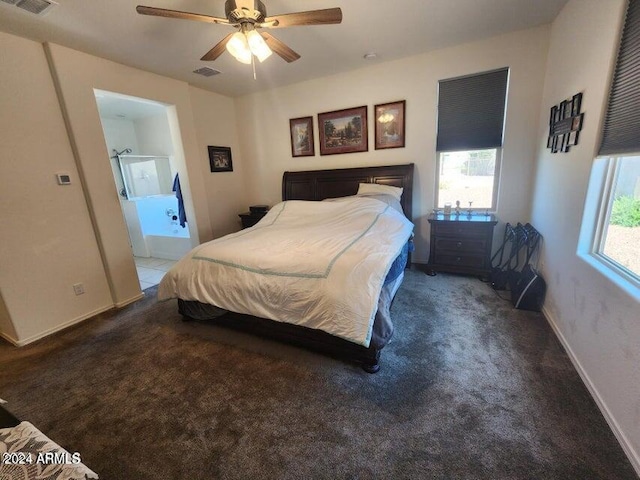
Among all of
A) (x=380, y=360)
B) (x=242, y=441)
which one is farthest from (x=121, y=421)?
(x=380, y=360)

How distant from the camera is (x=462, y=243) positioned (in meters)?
3.15

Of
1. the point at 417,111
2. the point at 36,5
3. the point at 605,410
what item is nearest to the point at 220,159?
the point at 36,5

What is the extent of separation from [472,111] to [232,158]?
353 cm

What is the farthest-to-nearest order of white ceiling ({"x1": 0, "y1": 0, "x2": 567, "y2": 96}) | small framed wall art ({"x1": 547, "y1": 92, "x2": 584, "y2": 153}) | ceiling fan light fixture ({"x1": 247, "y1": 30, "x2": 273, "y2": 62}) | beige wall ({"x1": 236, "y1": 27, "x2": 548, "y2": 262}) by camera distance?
beige wall ({"x1": 236, "y1": 27, "x2": 548, "y2": 262}) < white ceiling ({"x1": 0, "y1": 0, "x2": 567, "y2": 96}) < small framed wall art ({"x1": 547, "y1": 92, "x2": 584, "y2": 153}) < ceiling fan light fixture ({"x1": 247, "y1": 30, "x2": 273, "y2": 62})

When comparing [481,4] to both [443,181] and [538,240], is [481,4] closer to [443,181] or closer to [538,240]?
[443,181]

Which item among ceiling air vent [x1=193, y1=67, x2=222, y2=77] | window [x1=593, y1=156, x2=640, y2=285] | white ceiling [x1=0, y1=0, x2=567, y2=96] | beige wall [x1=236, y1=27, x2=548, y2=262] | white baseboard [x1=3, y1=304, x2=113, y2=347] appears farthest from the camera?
ceiling air vent [x1=193, y1=67, x2=222, y2=77]

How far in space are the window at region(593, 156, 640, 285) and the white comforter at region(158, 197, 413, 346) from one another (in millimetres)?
1281

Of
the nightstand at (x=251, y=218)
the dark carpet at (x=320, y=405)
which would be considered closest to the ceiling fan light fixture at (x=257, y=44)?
the dark carpet at (x=320, y=405)

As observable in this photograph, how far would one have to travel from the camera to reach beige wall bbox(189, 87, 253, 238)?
3.96 metres

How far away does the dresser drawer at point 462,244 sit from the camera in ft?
10.1

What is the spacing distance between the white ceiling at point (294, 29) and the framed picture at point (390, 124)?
0.55 m

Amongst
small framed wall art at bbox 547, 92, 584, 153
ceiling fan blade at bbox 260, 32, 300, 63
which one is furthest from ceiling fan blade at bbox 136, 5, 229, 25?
small framed wall art at bbox 547, 92, 584, 153

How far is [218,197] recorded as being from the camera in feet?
14.1

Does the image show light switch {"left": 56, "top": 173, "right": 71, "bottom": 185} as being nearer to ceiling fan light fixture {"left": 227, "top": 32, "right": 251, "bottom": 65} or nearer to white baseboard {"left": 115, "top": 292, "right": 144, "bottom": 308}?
white baseboard {"left": 115, "top": 292, "right": 144, "bottom": 308}
